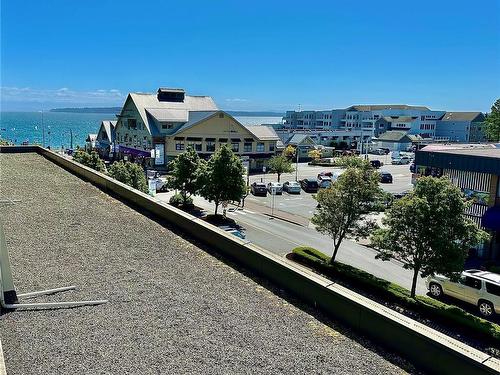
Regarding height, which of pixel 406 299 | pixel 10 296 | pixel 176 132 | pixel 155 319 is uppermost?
pixel 176 132

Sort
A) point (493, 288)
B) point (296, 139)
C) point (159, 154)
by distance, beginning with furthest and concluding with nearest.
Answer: point (296, 139), point (159, 154), point (493, 288)

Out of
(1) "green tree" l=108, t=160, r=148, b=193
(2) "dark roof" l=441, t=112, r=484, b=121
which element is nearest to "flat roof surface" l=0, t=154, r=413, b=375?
(1) "green tree" l=108, t=160, r=148, b=193

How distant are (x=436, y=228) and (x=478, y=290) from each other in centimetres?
309

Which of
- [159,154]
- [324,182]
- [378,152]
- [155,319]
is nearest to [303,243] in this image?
[155,319]

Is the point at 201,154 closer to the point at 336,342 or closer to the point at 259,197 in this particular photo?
the point at 259,197

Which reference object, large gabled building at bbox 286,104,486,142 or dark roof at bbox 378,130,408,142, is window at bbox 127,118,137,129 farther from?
dark roof at bbox 378,130,408,142

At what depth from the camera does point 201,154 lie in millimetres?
64062

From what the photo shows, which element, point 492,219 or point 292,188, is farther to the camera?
point 292,188

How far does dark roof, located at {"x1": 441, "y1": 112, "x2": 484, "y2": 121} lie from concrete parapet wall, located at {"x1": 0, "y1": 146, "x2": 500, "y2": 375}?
113 meters

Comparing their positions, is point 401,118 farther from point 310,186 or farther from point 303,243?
point 303,243

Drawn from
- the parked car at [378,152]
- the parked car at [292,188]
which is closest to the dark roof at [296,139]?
the parked car at [378,152]

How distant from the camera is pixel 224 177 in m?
30.8

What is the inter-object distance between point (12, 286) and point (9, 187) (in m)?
10.8

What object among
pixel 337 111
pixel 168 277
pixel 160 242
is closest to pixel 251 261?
pixel 168 277
